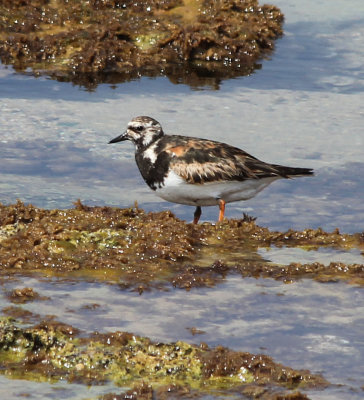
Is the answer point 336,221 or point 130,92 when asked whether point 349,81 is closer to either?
point 130,92

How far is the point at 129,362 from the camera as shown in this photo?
15.8 feet

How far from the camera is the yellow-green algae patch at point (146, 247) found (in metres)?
6.20

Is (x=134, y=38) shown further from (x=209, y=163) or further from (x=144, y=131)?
(x=209, y=163)

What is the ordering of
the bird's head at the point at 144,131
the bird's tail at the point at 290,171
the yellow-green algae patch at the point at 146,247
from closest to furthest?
the yellow-green algae patch at the point at 146,247, the bird's tail at the point at 290,171, the bird's head at the point at 144,131

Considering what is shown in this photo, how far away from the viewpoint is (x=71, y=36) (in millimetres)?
12742

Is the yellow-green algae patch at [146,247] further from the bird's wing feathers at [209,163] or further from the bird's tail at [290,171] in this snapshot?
the bird's tail at [290,171]

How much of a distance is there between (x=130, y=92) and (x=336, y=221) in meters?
4.00

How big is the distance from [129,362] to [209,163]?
3490 millimetres

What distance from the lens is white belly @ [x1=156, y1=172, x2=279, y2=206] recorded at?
7.93 m

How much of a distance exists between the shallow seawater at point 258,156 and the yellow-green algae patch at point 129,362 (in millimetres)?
135

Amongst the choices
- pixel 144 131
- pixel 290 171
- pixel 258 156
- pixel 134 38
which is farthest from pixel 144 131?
pixel 134 38

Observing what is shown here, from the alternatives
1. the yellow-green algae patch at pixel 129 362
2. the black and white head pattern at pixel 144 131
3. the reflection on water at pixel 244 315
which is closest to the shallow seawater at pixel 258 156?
the reflection on water at pixel 244 315

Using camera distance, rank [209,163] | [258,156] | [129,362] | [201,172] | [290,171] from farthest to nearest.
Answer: [258,156] → [290,171] → [209,163] → [201,172] → [129,362]

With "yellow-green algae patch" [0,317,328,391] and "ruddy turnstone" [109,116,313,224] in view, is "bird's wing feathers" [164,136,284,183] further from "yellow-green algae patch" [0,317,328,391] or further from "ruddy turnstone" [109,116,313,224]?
"yellow-green algae patch" [0,317,328,391]
